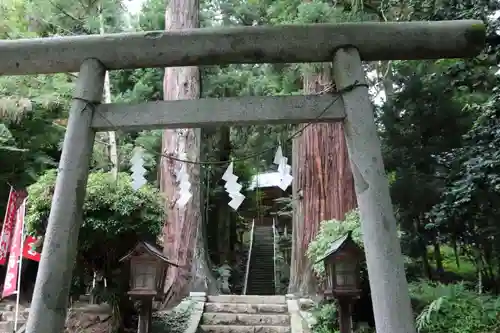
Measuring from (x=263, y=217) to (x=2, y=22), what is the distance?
39.4 ft

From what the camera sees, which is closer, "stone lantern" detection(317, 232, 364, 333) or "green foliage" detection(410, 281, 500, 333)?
"stone lantern" detection(317, 232, 364, 333)

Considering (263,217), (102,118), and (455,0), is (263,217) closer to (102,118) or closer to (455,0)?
(455,0)

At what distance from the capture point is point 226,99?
3.84m

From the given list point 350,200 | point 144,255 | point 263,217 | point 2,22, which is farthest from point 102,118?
point 263,217

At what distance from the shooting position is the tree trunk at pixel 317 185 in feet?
26.0

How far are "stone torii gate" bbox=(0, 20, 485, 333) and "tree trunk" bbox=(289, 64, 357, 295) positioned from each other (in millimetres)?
3919

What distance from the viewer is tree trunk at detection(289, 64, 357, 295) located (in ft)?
26.0

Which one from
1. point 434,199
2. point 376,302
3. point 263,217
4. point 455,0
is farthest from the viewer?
point 263,217

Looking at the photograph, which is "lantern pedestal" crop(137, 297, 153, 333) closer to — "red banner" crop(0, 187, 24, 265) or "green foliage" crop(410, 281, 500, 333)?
"green foliage" crop(410, 281, 500, 333)

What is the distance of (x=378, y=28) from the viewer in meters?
3.96

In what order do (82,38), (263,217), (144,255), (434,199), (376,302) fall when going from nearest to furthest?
(376,302)
(82,38)
(144,255)
(434,199)
(263,217)

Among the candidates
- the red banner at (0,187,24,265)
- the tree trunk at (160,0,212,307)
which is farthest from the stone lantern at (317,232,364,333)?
the red banner at (0,187,24,265)

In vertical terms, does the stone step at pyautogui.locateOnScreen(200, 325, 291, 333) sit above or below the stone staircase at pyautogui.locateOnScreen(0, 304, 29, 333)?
below

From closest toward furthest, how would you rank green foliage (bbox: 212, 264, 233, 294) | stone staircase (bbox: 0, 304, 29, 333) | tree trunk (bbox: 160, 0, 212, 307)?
stone staircase (bbox: 0, 304, 29, 333)
tree trunk (bbox: 160, 0, 212, 307)
green foliage (bbox: 212, 264, 233, 294)
